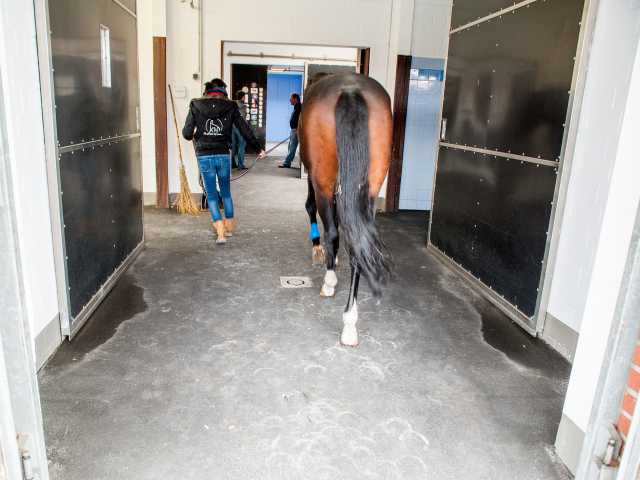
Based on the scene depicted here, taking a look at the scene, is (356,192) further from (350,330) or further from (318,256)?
(318,256)

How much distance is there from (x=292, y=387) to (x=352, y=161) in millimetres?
1260

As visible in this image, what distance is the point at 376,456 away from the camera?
1981 millimetres

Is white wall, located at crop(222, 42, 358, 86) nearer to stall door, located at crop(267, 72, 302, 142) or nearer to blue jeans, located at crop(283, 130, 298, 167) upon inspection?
blue jeans, located at crop(283, 130, 298, 167)

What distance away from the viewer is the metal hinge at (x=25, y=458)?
4.80 ft

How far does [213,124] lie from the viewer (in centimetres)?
455

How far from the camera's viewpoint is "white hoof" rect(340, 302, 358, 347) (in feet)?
9.61

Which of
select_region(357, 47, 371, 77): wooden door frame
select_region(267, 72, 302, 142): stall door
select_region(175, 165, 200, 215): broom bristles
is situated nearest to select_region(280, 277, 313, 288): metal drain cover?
select_region(175, 165, 200, 215): broom bristles

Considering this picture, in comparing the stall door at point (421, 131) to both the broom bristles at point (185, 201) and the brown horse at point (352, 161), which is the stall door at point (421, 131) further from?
the brown horse at point (352, 161)

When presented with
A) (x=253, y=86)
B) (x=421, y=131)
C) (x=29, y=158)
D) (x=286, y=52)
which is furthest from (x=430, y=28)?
(x=253, y=86)

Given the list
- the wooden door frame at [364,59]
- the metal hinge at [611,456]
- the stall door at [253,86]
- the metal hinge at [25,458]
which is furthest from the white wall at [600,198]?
the stall door at [253,86]

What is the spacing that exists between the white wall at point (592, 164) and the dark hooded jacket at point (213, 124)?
8.91 feet

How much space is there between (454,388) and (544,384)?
0.50m

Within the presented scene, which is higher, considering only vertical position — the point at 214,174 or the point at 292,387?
the point at 214,174

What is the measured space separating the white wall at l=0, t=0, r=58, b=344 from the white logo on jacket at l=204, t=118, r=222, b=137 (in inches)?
84.2
